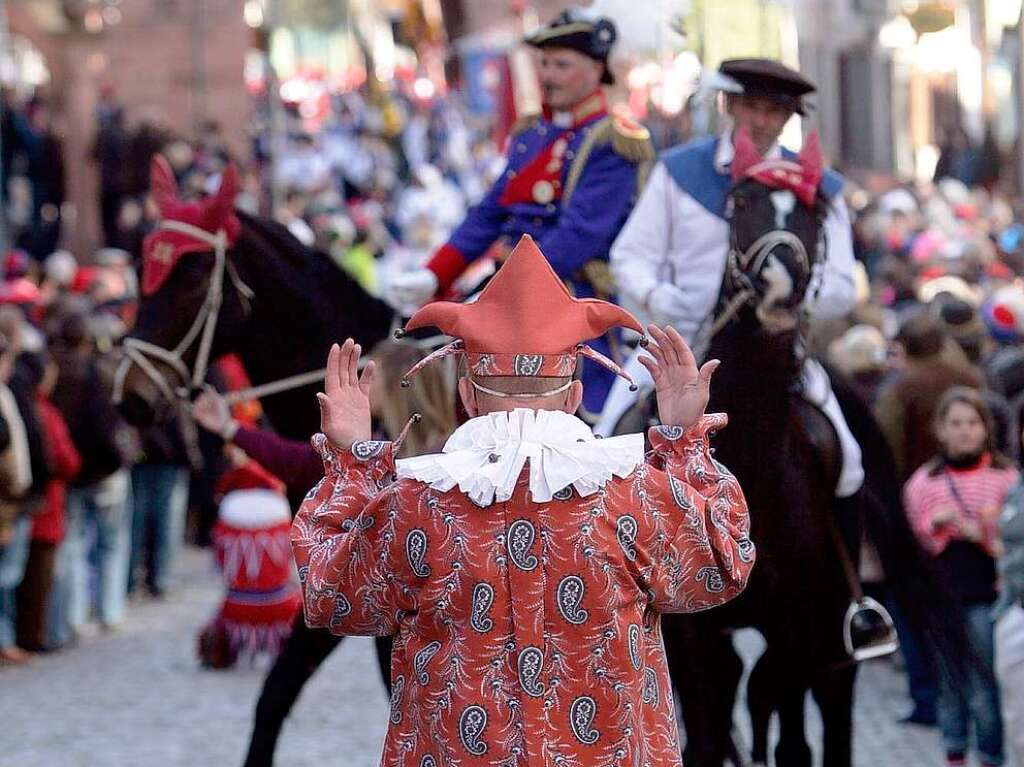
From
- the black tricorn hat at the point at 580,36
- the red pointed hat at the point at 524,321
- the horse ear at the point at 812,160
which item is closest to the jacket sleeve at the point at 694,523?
the red pointed hat at the point at 524,321

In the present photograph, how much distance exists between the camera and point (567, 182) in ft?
27.0

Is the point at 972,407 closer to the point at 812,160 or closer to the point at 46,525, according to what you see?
the point at 812,160

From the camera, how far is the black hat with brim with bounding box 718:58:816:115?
23.9ft

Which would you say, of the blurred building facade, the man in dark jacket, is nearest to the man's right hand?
the man in dark jacket

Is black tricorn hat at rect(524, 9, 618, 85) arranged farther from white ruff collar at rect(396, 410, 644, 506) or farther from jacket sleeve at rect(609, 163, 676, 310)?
white ruff collar at rect(396, 410, 644, 506)

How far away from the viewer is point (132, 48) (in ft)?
96.4

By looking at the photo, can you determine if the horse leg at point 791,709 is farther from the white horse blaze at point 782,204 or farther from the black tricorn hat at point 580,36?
the black tricorn hat at point 580,36

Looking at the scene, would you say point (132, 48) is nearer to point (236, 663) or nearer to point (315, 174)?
point (315, 174)

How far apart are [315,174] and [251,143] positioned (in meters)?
2.05

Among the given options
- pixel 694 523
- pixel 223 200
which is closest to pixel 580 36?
pixel 223 200

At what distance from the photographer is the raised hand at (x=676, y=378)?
479 cm

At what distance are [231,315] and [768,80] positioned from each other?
84.2 inches

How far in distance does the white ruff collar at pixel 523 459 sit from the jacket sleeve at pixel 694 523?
0.14 metres

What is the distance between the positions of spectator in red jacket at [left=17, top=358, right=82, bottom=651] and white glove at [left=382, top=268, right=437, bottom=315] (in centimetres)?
425
